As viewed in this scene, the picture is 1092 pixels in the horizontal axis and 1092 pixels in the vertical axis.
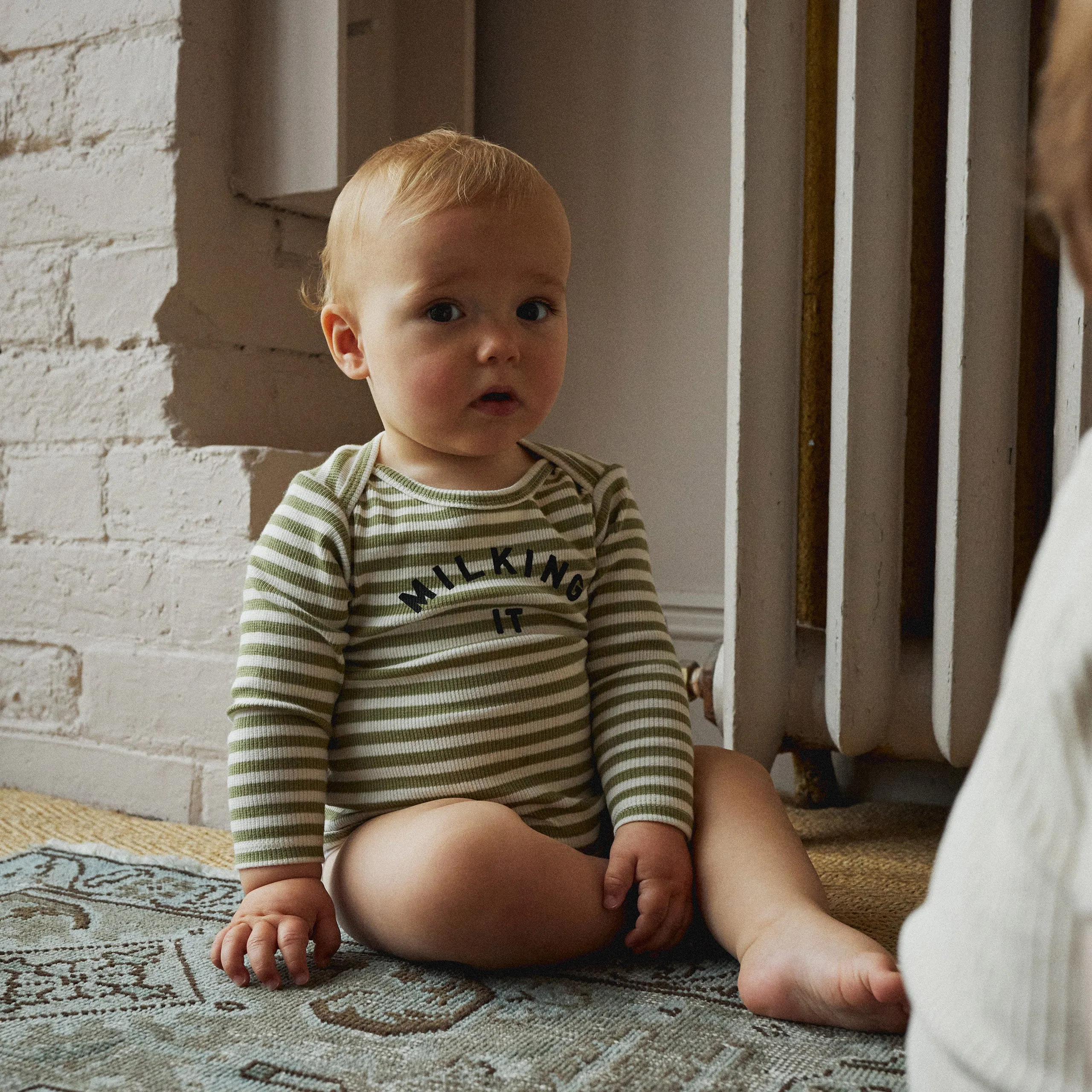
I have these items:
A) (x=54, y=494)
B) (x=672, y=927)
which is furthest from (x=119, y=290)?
(x=672, y=927)

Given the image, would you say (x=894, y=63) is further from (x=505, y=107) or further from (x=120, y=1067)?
(x=120, y=1067)

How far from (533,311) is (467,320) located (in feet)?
0.18

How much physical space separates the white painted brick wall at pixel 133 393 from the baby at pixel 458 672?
30cm

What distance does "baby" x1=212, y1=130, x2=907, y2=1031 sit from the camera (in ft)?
2.63

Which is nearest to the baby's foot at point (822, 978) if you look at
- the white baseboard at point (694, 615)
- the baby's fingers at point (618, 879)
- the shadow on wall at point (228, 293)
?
the baby's fingers at point (618, 879)

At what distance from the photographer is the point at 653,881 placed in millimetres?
826

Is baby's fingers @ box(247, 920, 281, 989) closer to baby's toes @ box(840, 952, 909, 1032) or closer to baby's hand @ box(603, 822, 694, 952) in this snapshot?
baby's hand @ box(603, 822, 694, 952)

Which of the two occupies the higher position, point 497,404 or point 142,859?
point 497,404

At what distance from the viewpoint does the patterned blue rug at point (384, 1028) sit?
638 mm

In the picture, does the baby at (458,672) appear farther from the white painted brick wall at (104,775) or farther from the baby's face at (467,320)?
the white painted brick wall at (104,775)

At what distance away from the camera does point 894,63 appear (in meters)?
1.02

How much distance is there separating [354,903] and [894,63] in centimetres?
80

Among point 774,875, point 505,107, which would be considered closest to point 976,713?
point 774,875

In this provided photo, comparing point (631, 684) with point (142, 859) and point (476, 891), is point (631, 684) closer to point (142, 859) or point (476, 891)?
point (476, 891)
